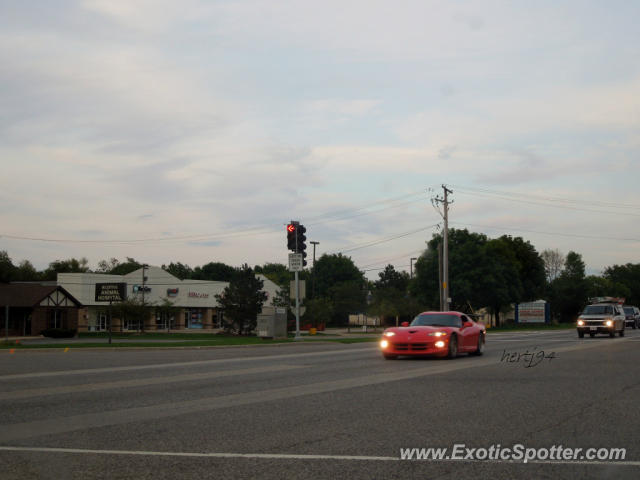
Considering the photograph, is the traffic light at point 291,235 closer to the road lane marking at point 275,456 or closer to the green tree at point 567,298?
the road lane marking at point 275,456

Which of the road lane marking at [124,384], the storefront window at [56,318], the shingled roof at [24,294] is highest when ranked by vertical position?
the shingled roof at [24,294]

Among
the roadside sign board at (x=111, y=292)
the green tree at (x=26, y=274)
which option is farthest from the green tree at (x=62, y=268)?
the roadside sign board at (x=111, y=292)

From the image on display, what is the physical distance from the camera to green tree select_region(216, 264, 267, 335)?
183 ft

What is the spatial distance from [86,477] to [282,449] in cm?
195

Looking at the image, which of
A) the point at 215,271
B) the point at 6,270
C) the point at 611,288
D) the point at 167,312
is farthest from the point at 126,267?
the point at 611,288

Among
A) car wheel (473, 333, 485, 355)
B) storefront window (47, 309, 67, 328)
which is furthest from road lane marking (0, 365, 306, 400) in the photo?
storefront window (47, 309, 67, 328)

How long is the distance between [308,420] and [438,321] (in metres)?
12.3

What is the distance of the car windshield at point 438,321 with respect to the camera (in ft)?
68.0

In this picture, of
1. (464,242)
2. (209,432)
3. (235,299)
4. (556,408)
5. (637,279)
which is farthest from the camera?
(637,279)

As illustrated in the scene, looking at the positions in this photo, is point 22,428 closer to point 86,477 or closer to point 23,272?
point 86,477

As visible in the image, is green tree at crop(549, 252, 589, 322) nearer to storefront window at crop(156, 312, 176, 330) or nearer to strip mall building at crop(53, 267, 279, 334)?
strip mall building at crop(53, 267, 279, 334)

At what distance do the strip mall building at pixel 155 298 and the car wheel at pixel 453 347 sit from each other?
5443 centimetres

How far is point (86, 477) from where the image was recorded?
6.17 meters

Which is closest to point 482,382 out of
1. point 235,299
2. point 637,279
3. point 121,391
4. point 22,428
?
point 121,391
